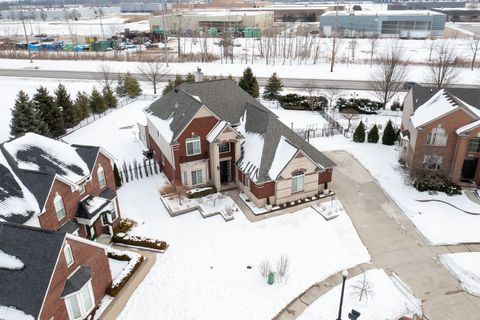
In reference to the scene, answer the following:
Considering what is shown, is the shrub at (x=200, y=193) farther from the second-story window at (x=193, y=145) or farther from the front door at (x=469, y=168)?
the front door at (x=469, y=168)

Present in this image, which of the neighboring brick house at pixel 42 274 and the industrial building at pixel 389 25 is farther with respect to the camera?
the industrial building at pixel 389 25

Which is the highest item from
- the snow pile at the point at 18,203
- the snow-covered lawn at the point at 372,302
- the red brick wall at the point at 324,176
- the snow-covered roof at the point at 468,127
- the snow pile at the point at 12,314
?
the snow-covered roof at the point at 468,127

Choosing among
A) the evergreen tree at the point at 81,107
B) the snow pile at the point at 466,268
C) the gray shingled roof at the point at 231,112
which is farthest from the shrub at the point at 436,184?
the evergreen tree at the point at 81,107

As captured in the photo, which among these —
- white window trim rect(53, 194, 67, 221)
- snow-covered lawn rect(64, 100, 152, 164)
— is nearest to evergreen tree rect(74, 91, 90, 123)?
snow-covered lawn rect(64, 100, 152, 164)

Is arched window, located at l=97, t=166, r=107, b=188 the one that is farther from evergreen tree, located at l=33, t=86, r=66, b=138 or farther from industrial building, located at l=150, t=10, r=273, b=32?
industrial building, located at l=150, t=10, r=273, b=32

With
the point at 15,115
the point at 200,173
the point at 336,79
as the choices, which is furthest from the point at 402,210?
the point at 336,79

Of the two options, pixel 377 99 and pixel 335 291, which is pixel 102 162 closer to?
pixel 335 291

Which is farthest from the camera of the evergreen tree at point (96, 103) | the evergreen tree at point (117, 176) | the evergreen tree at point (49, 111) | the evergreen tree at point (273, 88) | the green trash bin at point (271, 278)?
the evergreen tree at point (273, 88)
